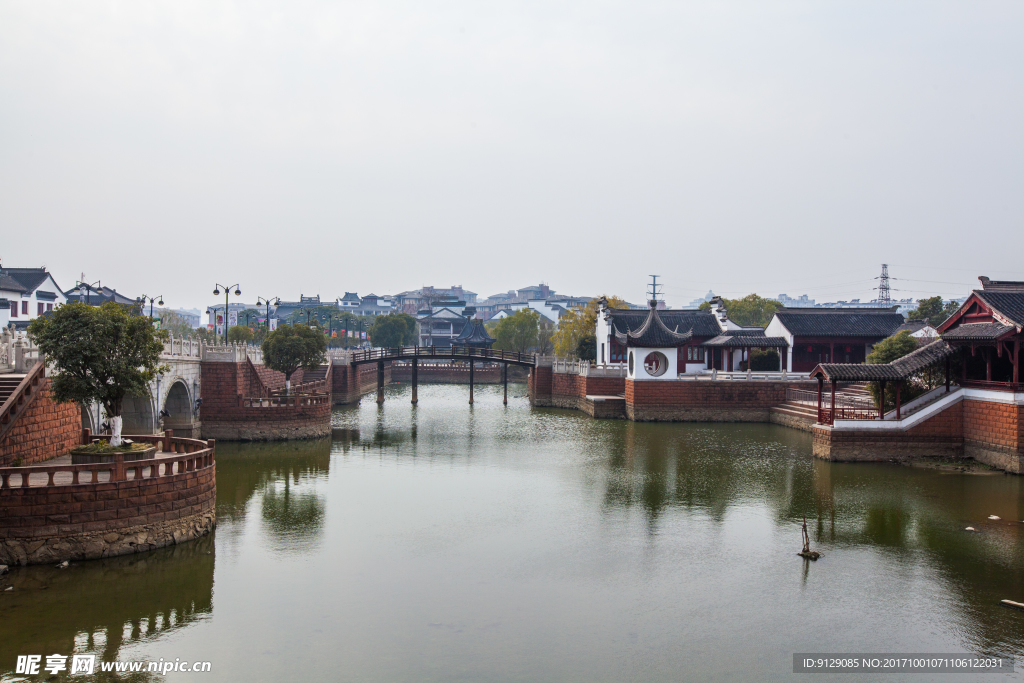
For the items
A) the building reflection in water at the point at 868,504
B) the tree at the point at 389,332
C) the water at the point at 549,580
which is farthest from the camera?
the tree at the point at 389,332

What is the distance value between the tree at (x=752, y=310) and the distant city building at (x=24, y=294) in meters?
57.7

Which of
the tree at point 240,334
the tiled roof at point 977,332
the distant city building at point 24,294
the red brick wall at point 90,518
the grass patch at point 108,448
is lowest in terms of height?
the red brick wall at point 90,518

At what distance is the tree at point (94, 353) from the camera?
59.6ft

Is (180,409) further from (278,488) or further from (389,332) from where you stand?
(389,332)

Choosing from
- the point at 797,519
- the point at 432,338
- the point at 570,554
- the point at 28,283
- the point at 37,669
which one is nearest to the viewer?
the point at 37,669

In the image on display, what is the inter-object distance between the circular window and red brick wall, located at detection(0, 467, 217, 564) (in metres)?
29.7

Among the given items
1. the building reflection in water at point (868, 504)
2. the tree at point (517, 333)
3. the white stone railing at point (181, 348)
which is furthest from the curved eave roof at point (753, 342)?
the tree at point (517, 333)

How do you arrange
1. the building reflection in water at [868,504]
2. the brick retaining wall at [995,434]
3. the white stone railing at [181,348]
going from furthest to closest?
the white stone railing at [181,348] < the brick retaining wall at [995,434] < the building reflection in water at [868,504]

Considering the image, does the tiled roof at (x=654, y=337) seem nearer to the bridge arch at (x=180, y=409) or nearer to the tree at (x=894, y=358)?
the tree at (x=894, y=358)

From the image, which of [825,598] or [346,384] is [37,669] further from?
[346,384]

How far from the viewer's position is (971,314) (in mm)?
29078

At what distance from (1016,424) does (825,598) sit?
15072mm

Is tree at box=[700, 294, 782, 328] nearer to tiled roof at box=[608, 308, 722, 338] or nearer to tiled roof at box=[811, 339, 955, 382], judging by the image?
tiled roof at box=[608, 308, 722, 338]

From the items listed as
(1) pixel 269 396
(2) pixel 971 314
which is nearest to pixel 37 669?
(1) pixel 269 396
